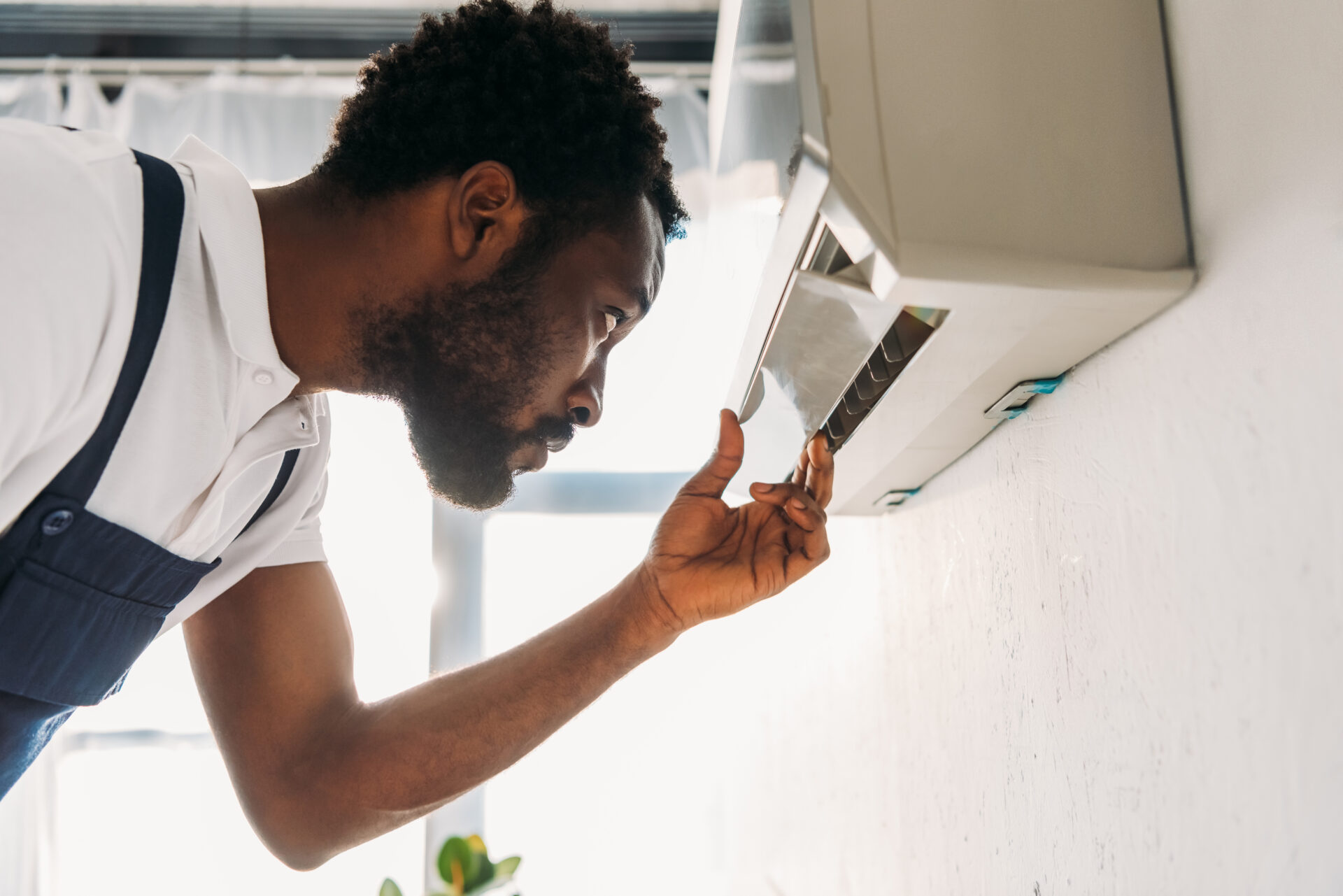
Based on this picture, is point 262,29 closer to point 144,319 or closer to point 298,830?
point 144,319

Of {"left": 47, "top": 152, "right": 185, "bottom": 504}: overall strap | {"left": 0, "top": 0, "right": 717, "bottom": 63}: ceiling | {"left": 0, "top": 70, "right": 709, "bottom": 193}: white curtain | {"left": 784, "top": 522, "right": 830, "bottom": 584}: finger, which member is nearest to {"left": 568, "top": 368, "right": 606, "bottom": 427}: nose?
{"left": 784, "top": 522, "right": 830, "bottom": 584}: finger

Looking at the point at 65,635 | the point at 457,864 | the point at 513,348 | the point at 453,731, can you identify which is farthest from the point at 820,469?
the point at 457,864

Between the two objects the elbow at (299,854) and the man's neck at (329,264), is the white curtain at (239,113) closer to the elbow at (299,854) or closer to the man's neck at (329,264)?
the man's neck at (329,264)

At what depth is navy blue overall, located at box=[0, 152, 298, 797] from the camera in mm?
637

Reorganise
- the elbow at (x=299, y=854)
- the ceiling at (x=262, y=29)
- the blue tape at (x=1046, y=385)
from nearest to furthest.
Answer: the blue tape at (x=1046, y=385)
the elbow at (x=299, y=854)
the ceiling at (x=262, y=29)

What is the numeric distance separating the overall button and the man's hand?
0.47 m

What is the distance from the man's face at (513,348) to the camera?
31.9 inches

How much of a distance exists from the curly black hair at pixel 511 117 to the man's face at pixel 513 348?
0.04m

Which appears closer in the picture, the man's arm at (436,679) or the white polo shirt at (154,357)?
the white polo shirt at (154,357)

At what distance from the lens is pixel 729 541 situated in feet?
2.70

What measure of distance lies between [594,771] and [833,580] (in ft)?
3.13

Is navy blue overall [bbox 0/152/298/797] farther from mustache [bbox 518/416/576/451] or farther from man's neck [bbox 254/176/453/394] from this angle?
mustache [bbox 518/416/576/451]

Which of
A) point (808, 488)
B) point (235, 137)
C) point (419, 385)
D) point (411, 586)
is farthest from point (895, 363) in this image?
point (235, 137)

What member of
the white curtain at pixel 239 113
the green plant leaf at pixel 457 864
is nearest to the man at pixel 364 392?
the green plant leaf at pixel 457 864
